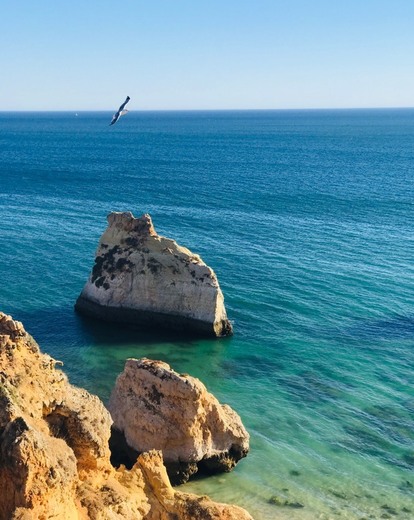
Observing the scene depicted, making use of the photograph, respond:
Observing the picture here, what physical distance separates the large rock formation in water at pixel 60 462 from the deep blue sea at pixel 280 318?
7772 mm

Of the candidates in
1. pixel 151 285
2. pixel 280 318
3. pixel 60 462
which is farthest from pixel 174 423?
pixel 280 318

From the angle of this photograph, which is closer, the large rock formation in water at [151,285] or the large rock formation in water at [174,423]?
the large rock formation in water at [174,423]

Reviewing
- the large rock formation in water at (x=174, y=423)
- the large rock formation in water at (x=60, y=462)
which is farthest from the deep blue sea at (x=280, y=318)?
the large rock formation in water at (x=60, y=462)

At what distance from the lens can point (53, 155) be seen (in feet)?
533

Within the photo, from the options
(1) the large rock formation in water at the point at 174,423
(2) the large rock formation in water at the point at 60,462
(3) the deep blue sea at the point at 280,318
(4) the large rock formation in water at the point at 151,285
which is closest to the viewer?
(2) the large rock formation in water at the point at 60,462

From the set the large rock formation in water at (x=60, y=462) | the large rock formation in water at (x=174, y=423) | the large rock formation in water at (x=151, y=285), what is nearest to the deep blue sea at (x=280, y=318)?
the large rock formation in water at (x=174, y=423)

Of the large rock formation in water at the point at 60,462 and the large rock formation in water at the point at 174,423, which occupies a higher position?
the large rock formation in water at the point at 60,462

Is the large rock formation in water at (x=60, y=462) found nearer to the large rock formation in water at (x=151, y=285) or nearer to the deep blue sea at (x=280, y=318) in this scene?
the deep blue sea at (x=280, y=318)

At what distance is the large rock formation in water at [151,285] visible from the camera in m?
47.8

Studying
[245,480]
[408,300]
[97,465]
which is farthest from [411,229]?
[97,465]

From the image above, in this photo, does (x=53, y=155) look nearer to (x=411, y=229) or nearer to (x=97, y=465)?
(x=411, y=229)

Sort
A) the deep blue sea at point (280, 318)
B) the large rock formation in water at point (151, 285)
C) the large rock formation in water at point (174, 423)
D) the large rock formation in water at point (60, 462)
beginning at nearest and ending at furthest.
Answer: the large rock formation in water at point (60, 462) → the large rock formation in water at point (174, 423) → the deep blue sea at point (280, 318) → the large rock formation in water at point (151, 285)

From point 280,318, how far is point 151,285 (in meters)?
10.5

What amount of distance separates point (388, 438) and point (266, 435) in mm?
6459
